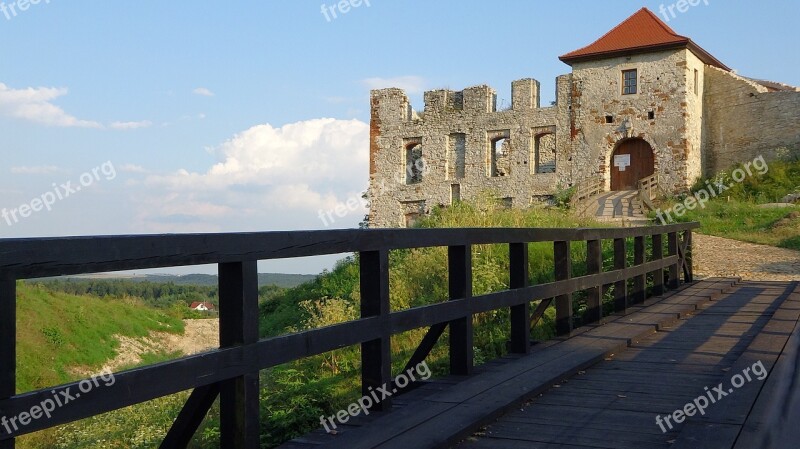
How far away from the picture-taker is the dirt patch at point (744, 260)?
589 inches

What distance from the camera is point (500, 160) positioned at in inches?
1276

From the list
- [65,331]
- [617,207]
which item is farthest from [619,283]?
[617,207]

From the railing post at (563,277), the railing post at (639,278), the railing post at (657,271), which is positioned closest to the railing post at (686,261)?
the railing post at (657,271)

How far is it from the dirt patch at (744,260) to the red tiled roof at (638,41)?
11.9 meters

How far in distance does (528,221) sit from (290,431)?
9.94 metres

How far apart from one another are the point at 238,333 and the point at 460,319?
2.03 metres

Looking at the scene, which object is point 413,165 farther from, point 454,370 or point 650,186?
point 454,370

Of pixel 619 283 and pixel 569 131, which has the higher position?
pixel 569 131

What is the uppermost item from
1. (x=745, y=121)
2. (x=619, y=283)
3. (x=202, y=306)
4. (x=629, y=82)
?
(x=629, y=82)

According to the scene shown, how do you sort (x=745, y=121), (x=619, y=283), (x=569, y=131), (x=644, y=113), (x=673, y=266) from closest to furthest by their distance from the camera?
1. (x=619, y=283)
2. (x=673, y=266)
3. (x=644, y=113)
4. (x=745, y=121)
5. (x=569, y=131)

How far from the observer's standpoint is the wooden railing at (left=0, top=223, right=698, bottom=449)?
7.14 ft

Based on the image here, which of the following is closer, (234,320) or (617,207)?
(234,320)

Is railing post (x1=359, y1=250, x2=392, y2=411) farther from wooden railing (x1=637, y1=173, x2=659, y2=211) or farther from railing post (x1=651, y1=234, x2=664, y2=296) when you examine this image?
wooden railing (x1=637, y1=173, x2=659, y2=211)

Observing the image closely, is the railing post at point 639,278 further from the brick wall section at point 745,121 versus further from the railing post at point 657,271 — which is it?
the brick wall section at point 745,121
